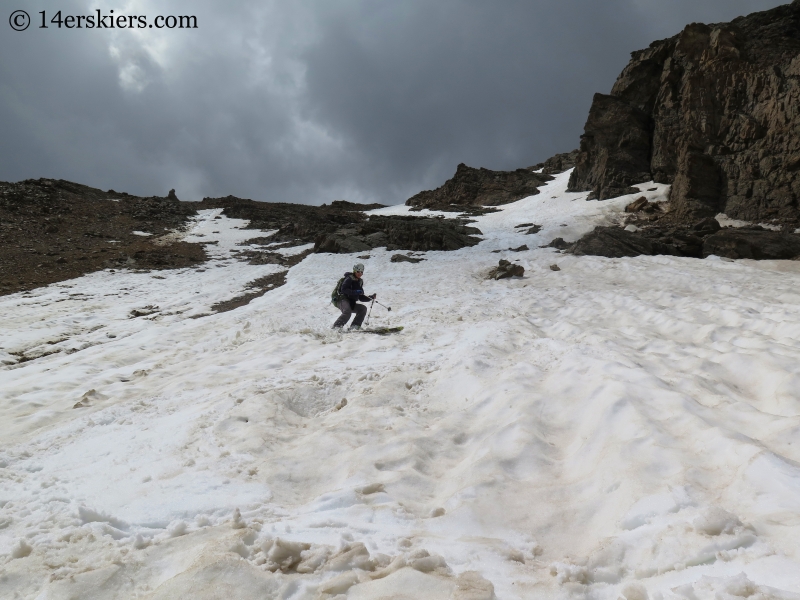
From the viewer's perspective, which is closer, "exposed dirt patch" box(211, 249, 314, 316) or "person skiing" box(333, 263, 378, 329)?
"person skiing" box(333, 263, 378, 329)

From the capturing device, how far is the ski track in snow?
8.34 ft

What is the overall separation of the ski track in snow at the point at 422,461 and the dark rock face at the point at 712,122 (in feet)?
62.6

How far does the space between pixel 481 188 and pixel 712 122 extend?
32.8 m

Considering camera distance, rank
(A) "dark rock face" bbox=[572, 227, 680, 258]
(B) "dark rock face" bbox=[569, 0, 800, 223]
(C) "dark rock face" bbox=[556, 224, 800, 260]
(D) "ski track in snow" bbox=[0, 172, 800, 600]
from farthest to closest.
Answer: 1. (B) "dark rock face" bbox=[569, 0, 800, 223]
2. (A) "dark rock face" bbox=[572, 227, 680, 258]
3. (C) "dark rock face" bbox=[556, 224, 800, 260]
4. (D) "ski track in snow" bbox=[0, 172, 800, 600]

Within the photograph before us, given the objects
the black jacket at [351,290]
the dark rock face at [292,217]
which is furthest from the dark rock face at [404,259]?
the black jacket at [351,290]

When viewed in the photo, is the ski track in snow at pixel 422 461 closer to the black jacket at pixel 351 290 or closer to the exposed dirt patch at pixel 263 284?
the black jacket at pixel 351 290

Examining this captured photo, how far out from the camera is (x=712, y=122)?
28.8 metres

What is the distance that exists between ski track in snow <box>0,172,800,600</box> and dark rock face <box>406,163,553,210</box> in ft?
151

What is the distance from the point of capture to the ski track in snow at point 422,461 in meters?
2.54

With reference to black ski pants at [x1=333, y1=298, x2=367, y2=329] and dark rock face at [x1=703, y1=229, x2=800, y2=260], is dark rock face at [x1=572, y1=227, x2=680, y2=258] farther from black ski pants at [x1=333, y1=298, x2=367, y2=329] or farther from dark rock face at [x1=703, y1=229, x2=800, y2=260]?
black ski pants at [x1=333, y1=298, x2=367, y2=329]

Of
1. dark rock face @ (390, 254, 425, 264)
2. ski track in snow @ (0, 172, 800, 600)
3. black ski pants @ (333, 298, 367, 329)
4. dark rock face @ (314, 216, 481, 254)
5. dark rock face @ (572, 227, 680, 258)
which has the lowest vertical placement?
ski track in snow @ (0, 172, 800, 600)

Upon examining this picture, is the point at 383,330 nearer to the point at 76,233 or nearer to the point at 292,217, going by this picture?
the point at 76,233

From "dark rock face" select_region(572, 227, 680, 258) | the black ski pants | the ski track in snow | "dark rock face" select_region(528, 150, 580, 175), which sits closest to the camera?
the ski track in snow

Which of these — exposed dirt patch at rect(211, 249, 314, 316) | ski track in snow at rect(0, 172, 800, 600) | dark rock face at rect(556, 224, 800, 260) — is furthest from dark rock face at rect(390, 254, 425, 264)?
ski track in snow at rect(0, 172, 800, 600)
